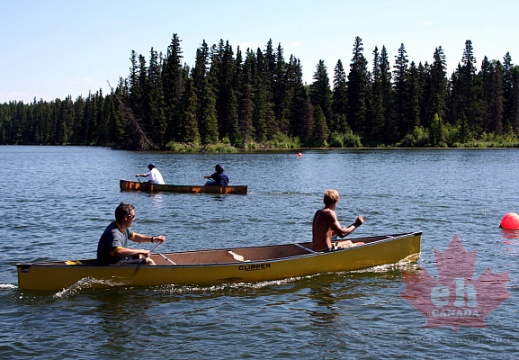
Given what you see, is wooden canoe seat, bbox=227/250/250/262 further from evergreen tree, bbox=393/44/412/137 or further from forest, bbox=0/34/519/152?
evergreen tree, bbox=393/44/412/137

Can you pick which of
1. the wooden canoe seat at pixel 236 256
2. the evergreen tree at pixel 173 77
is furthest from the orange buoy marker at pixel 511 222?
the evergreen tree at pixel 173 77

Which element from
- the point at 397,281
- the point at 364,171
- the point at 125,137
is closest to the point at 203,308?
the point at 397,281

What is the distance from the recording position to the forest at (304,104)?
322ft

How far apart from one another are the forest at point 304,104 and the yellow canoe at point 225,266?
256ft

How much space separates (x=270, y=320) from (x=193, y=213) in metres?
14.1

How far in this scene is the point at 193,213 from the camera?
24.5 m

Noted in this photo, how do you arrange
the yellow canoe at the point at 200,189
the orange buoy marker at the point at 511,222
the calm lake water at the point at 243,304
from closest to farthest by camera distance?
the calm lake water at the point at 243,304 < the orange buoy marker at the point at 511,222 < the yellow canoe at the point at 200,189

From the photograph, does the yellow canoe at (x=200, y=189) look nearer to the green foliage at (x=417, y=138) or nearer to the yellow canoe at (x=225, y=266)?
the yellow canoe at (x=225, y=266)

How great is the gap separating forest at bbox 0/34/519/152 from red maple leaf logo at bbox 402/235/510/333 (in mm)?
78628

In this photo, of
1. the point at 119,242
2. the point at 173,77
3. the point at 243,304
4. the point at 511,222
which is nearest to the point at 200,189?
the point at 511,222

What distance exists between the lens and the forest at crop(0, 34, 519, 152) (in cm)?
A: 9806

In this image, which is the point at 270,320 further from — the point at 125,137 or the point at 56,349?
the point at 125,137

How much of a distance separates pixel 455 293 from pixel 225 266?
489cm

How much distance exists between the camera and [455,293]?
12281 millimetres
